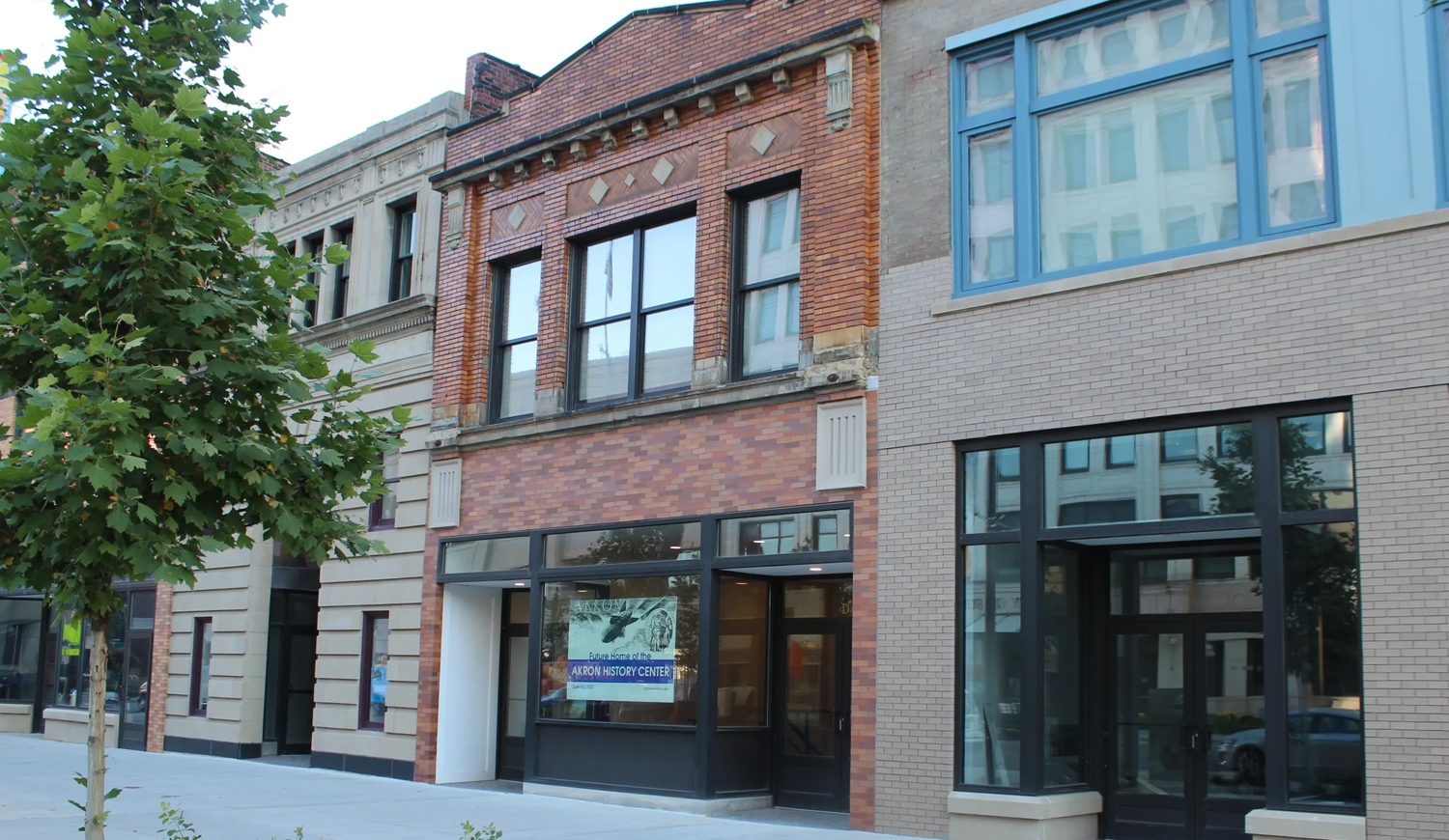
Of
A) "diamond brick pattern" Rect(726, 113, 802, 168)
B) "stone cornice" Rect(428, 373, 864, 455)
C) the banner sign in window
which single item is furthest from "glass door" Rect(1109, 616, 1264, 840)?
"diamond brick pattern" Rect(726, 113, 802, 168)

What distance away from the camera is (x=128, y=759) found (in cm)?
2227

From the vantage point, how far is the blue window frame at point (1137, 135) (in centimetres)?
1186

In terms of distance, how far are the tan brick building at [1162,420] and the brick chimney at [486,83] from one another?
8241 millimetres

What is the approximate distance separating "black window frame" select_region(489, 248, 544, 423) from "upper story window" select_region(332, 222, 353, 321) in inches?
174

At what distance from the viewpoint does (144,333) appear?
8203mm

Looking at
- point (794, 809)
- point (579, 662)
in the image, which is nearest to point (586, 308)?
point (579, 662)

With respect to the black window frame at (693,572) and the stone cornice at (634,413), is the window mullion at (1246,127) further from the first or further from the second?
the black window frame at (693,572)

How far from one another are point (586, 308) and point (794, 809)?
7.03m

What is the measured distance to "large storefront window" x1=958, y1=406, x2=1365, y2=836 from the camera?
36.7 feet

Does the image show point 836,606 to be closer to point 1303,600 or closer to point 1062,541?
point 1062,541

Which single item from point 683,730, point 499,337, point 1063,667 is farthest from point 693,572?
point 499,337

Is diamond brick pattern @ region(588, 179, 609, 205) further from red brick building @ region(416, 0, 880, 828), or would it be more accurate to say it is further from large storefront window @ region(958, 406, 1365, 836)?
large storefront window @ region(958, 406, 1365, 836)

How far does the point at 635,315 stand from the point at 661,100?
2703 mm

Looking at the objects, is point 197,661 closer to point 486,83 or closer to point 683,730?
point 486,83
